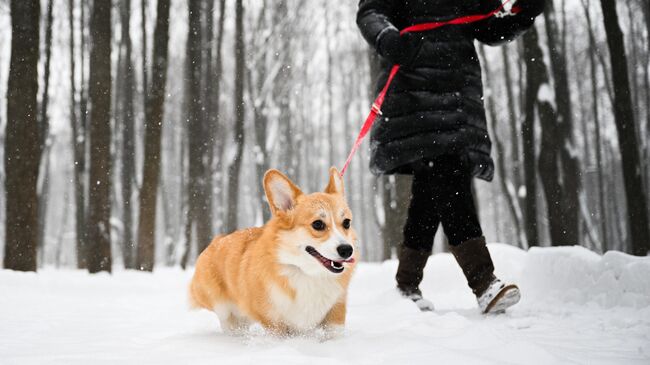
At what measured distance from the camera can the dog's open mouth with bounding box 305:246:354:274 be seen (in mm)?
2590

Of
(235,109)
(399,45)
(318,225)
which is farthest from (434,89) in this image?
(235,109)

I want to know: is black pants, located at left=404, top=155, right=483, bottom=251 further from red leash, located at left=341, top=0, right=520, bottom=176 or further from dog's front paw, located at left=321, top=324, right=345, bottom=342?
dog's front paw, located at left=321, top=324, right=345, bottom=342

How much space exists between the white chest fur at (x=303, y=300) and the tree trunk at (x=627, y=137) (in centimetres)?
795

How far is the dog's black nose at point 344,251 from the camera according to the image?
8.25 feet

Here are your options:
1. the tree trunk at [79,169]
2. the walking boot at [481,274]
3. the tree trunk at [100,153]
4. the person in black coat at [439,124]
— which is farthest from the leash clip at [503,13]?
the tree trunk at [79,169]

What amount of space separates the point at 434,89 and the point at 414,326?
5.37ft

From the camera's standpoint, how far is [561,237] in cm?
733

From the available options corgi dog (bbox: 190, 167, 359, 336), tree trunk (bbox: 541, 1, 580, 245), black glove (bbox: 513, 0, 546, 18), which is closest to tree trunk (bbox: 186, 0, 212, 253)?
tree trunk (bbox: 541, 1, 580, 245)

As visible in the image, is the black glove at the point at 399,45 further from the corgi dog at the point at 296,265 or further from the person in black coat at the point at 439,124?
the corgi dog at the point at 296,265

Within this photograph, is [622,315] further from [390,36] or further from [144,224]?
[144,224]

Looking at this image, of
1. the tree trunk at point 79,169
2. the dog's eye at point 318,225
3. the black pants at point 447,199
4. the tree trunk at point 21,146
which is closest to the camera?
the dog's eye at point 318,225

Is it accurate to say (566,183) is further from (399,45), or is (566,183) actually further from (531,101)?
(399,45)

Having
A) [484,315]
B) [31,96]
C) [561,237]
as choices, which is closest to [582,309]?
[484,315]

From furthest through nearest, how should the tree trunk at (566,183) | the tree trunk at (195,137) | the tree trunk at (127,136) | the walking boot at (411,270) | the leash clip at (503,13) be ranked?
the tree trunk at (127,136) < the tree trunk at (195,137) < the tree trunk at (566,183) < the walking boot at (411,270) < the leash clip at (503,13)
